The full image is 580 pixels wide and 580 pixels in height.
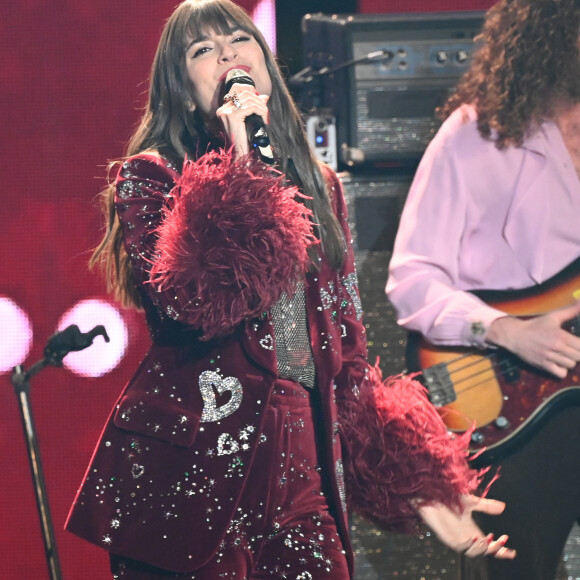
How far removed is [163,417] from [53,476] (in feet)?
6.20

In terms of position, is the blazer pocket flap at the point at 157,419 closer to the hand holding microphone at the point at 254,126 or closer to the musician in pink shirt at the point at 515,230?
the hand holding microphone at the point at 254,126

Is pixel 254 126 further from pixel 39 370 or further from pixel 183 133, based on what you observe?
pixel 39 370

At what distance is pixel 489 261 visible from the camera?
2.60 meters

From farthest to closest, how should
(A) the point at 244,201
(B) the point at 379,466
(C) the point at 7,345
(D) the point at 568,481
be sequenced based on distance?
(C) the point at 7,345
(D) the point at 568,481
(B) the point at 379,466
(A) the point at 244,201

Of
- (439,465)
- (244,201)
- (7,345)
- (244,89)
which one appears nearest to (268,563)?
(439,465)

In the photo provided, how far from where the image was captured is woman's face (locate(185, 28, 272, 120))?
193 centimetres

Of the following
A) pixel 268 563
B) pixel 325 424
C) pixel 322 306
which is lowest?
pixel 268 563

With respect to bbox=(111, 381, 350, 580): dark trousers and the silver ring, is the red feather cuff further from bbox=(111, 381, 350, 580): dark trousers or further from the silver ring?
the silver ring

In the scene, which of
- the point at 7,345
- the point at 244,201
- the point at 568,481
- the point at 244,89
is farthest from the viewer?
the point at 7,345

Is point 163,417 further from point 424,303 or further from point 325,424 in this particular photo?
point 424,303

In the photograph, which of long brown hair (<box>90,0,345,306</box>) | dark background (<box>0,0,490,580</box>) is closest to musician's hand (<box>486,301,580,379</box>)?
long brown hair (<box>90,0,345,306</box>)

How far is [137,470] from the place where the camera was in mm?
1749

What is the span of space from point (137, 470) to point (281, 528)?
0.28 meters

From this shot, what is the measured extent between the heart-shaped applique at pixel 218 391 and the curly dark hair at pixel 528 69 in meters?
1.24
